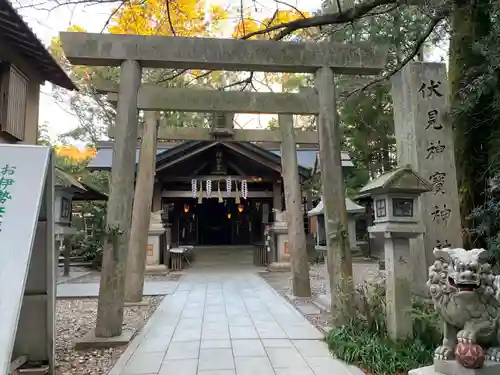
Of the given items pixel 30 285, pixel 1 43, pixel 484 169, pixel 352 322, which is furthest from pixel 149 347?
pixel 1 43

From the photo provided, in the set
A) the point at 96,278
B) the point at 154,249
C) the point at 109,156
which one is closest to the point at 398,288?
the point at 96,278

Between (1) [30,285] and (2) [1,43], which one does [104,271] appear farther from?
(2) [1,43]

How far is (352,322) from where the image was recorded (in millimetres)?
5234

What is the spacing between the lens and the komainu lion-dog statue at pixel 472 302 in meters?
3.14

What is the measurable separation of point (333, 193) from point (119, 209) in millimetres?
3095

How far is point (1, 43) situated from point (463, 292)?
9.19m

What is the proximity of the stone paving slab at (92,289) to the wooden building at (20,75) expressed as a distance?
13.0 ft

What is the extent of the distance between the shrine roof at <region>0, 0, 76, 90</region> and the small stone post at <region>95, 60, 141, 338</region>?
2991 mm

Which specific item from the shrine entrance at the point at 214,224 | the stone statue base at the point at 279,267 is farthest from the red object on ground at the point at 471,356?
the shrine entrance at the point at 214,224

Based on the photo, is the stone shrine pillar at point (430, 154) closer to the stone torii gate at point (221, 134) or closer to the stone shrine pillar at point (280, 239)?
the stone torii gate at point (221, 134)

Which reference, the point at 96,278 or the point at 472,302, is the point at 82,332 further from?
the point at 96,278

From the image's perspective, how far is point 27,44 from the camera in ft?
27.4

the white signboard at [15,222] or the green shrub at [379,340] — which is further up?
the white signboard at [15,222]

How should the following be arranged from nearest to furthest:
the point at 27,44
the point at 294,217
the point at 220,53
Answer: the point at 220,53 → the point at 27,44 → the point at 294,217
